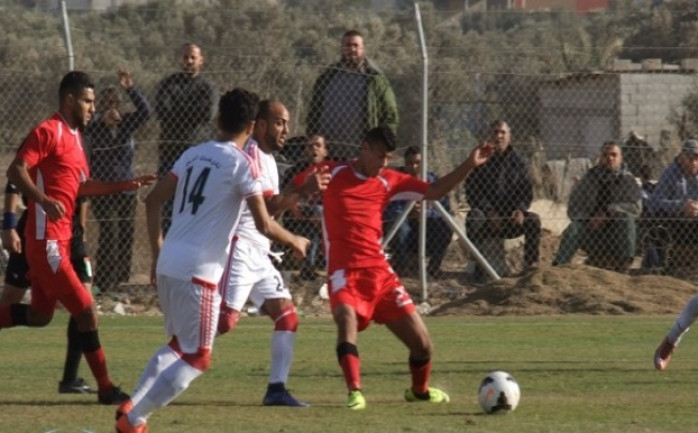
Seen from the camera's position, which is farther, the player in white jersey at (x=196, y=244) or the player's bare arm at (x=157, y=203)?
the player's bare arm at (x=157, y=203)

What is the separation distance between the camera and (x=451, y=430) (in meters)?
8.83

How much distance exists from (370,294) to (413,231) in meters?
7.97

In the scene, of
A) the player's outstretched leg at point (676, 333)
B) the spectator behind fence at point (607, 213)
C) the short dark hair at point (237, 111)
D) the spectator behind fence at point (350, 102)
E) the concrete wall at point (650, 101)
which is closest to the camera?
the short dark hair at point (237, 111)

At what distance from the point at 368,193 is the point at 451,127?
11331 millimetres

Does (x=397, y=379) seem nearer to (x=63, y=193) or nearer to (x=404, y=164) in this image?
(x=63, y=193)

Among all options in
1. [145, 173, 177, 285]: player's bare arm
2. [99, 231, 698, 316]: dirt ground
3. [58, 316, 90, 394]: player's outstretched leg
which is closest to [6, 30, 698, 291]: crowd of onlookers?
[99, 231, 698, 316]: dirt ground

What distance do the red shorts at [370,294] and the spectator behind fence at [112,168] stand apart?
24.4 ft

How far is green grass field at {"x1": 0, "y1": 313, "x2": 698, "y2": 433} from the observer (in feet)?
29.9

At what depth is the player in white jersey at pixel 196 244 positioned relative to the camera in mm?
7961

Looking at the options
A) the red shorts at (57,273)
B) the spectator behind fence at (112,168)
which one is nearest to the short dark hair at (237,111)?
the red shorts at (57,273)

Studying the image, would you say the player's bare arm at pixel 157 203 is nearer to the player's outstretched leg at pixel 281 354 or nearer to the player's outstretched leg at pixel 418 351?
the player's outstretched leg at pixel 281 354

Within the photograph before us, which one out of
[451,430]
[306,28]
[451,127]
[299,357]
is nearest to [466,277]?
[451,127]

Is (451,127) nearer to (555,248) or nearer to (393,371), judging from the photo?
(555,248)

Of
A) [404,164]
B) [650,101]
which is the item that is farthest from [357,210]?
[650,101]
